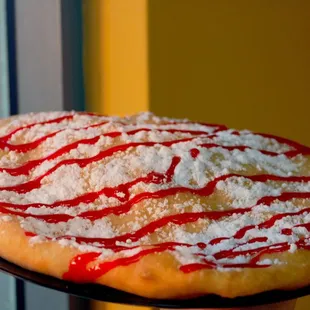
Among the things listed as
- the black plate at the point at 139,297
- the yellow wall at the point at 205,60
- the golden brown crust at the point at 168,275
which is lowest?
the black plate at the point at 139,297

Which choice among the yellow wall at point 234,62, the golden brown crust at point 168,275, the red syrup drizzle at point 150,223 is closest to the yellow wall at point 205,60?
the yellow wall at point 234,62

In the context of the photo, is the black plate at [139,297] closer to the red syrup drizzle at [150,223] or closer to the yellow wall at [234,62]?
the red syrup drizzle at [150,223]

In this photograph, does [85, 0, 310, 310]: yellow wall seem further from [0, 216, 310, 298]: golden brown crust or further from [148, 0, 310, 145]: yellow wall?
[0, 216, 310, 298]: golden brown crust

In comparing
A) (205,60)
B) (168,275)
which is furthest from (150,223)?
(205,60)

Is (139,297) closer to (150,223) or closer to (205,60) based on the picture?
(150,223)

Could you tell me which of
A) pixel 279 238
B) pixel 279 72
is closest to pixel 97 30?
pixel 279 72

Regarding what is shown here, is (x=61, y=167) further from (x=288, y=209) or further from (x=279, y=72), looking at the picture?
(x=279, y=72)
